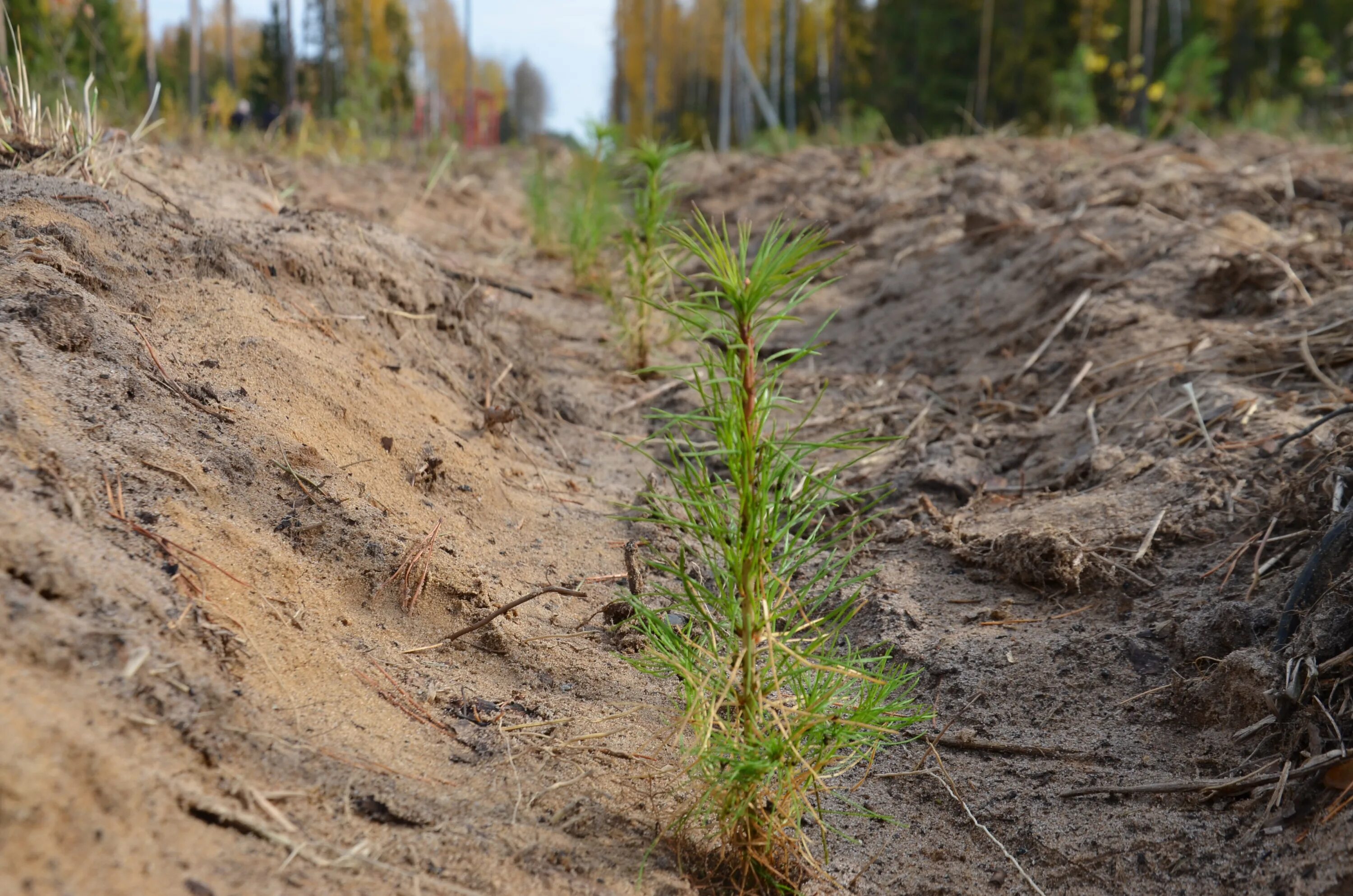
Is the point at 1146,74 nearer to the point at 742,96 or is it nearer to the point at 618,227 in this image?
the point at 742,96

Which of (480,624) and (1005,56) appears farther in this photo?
(1005,56)

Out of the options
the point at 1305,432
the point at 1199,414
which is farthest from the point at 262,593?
the point at 1199,414

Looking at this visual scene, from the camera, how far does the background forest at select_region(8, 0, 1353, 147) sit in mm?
10961

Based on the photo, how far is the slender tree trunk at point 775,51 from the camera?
2570 cm

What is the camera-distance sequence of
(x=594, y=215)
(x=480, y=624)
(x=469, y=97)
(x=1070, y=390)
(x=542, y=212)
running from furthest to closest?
(x=469, y=97), (x=542, y=212), (x=594, y=215), (x=1070, y=390), (x=480, y=624)

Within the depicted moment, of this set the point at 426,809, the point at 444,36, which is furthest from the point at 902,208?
the point at 444,36

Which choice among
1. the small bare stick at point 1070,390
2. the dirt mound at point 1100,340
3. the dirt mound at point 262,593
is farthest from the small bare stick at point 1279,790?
the small bare stick at point 1070,390

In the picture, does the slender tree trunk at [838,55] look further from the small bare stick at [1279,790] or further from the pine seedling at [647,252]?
the small bare stick at [1279,790]

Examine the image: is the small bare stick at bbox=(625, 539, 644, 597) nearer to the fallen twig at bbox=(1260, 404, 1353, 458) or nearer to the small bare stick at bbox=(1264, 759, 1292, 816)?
the small bare stick at bbox=(1264, 759, 1292, 816)

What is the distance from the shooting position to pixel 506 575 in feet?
7.70

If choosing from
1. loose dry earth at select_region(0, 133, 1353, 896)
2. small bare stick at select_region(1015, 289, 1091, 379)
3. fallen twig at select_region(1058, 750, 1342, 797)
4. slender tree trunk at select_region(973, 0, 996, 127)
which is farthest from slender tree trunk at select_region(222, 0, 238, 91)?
fallen twig at select_region(1058, 750, 1342, 797)

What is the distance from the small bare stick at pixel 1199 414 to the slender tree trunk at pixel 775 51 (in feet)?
75.9

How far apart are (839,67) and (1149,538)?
2516 centimetres

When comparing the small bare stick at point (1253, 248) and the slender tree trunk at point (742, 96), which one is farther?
the slender tree trunk at point (742, 96)
